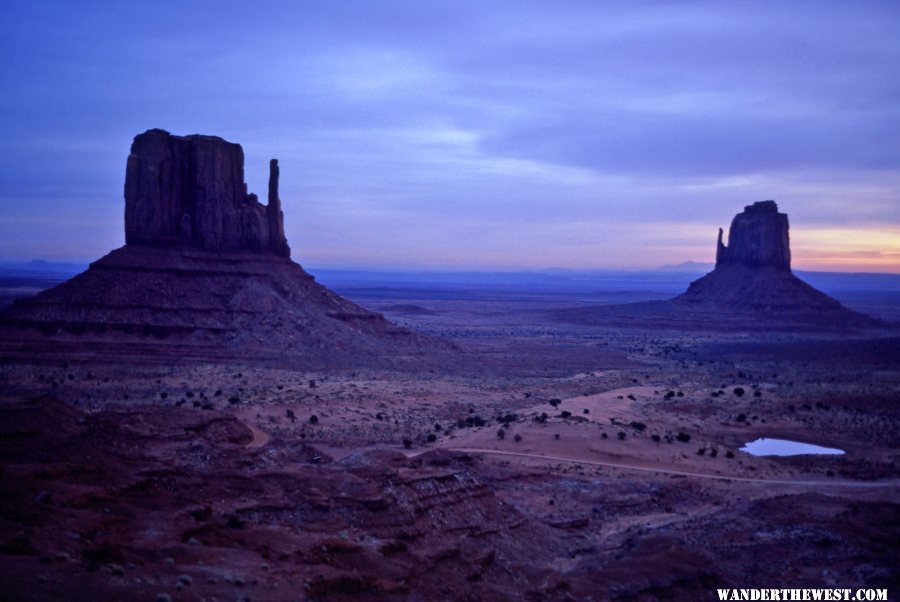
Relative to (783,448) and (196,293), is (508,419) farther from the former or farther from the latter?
(196,293)

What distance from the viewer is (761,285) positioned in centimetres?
12500

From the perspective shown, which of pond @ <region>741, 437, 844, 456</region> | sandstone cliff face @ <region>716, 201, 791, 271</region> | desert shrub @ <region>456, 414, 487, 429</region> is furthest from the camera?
sandstone cliff face @ <region>716, 201, 791, 271</region>

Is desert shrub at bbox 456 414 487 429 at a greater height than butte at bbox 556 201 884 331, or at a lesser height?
lesser

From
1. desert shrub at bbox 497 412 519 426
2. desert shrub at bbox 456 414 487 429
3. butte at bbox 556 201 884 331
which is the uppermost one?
butte at bbox 556 201 884 331

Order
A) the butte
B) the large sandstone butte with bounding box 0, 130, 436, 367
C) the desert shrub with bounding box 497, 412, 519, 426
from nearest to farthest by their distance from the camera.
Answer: the desert shrub with bounding box 497, 412, 519, 426
the large sandstone butte with bounding box 0, 130, 436, 367
the butte

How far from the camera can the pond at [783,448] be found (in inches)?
1334

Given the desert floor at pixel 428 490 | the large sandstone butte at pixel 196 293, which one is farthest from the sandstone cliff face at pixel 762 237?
the desert floor at pixel 428 490

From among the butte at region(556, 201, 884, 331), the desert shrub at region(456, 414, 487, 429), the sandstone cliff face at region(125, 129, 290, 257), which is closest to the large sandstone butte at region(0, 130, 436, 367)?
the sandstone cliff face at region(125, 129, 290, 257)

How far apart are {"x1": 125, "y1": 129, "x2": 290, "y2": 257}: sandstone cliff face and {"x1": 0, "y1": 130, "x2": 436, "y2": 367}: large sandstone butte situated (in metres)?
0.09

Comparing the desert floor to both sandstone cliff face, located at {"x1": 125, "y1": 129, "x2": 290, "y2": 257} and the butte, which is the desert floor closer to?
sandstone cliff face, located at {"x1": 125, "y1": 129, "x2": 290, "y2": 257}

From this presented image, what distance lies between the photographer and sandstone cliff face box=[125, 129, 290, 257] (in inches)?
2501

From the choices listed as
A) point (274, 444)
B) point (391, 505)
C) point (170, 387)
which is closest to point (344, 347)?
point (170, 387)

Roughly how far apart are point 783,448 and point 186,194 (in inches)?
1986

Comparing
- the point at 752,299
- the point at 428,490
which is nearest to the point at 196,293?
the point at 428,490
